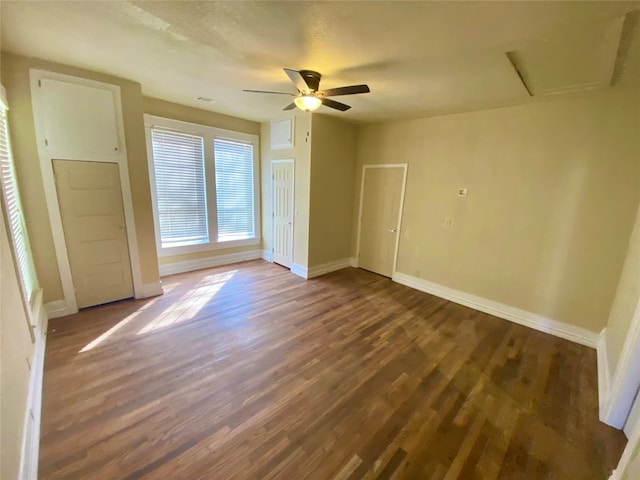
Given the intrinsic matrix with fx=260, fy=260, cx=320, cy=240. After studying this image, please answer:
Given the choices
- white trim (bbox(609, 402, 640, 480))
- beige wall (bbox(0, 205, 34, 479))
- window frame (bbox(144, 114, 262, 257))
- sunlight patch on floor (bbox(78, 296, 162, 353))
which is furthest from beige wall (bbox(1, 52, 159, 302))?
white trim (bbox(609, 402, 640, 480))

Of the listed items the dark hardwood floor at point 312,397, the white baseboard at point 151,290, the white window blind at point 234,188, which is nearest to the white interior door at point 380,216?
the dark hardwood floor at point 312,397

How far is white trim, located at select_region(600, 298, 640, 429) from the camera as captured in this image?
178 centimetres

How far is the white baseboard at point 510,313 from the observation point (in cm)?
301

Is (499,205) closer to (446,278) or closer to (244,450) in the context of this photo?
(446,278)

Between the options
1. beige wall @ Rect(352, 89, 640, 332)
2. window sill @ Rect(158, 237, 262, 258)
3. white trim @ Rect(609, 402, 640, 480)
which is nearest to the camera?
white trim @ Rect(609, 402, 640, 480)

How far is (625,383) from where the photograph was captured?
1.85m

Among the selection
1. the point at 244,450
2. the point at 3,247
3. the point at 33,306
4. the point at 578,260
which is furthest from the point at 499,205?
the point at 33,306

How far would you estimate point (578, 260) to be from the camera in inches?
117

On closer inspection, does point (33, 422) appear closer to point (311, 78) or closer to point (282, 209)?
point (311, 78)

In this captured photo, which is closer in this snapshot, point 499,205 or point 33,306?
point 33,306

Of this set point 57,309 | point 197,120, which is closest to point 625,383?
point 57,309

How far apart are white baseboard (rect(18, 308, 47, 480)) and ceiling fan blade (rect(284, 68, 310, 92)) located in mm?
2964

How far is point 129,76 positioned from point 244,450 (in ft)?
12.9

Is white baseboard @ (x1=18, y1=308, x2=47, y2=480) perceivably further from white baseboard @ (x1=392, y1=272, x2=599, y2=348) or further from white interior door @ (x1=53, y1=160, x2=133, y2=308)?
white baseboard @ (x1=392, y1=272, x2=599, y2=348)
